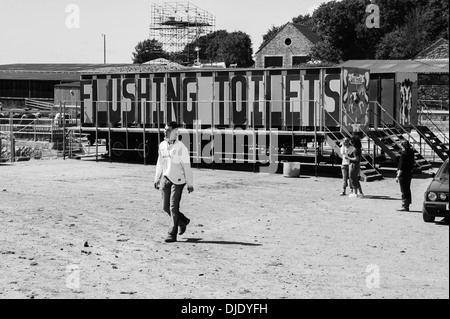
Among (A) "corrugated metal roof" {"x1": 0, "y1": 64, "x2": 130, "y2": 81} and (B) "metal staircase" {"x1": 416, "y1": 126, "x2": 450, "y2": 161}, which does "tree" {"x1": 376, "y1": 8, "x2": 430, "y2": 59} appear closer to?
(A) "corrugated metal roof" {"x1": 0, "y1": 64, "x2": 130, "y2": 81}

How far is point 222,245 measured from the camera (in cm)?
1331

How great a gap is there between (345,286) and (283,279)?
0.97 m

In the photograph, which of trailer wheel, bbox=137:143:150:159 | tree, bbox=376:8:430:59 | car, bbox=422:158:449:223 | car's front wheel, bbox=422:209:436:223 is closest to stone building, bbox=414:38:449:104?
tree, bbox=376:8:430:59

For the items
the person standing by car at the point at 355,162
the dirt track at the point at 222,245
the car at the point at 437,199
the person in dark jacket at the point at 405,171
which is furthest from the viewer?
the person standing by car at the point at 355,162

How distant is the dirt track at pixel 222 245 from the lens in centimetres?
1006

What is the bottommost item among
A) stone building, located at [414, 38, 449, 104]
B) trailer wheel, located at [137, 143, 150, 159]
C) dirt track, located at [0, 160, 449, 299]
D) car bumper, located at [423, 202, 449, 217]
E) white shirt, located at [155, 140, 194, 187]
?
dirt track, located at [0, 160, 449, 299]

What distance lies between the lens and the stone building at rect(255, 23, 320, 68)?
75.5 meters

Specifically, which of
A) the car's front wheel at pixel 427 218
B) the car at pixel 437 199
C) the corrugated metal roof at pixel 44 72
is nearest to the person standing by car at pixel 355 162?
the car's front wheel at pixel 427 218

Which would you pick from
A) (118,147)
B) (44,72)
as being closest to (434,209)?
(118,147)

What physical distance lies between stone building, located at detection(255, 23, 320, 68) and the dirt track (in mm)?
54309

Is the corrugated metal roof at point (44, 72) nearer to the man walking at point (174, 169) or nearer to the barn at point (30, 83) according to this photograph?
the barn at point (30, 83)

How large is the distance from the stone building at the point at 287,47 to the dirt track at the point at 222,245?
54.3 m

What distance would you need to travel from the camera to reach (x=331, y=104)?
26797 mm
